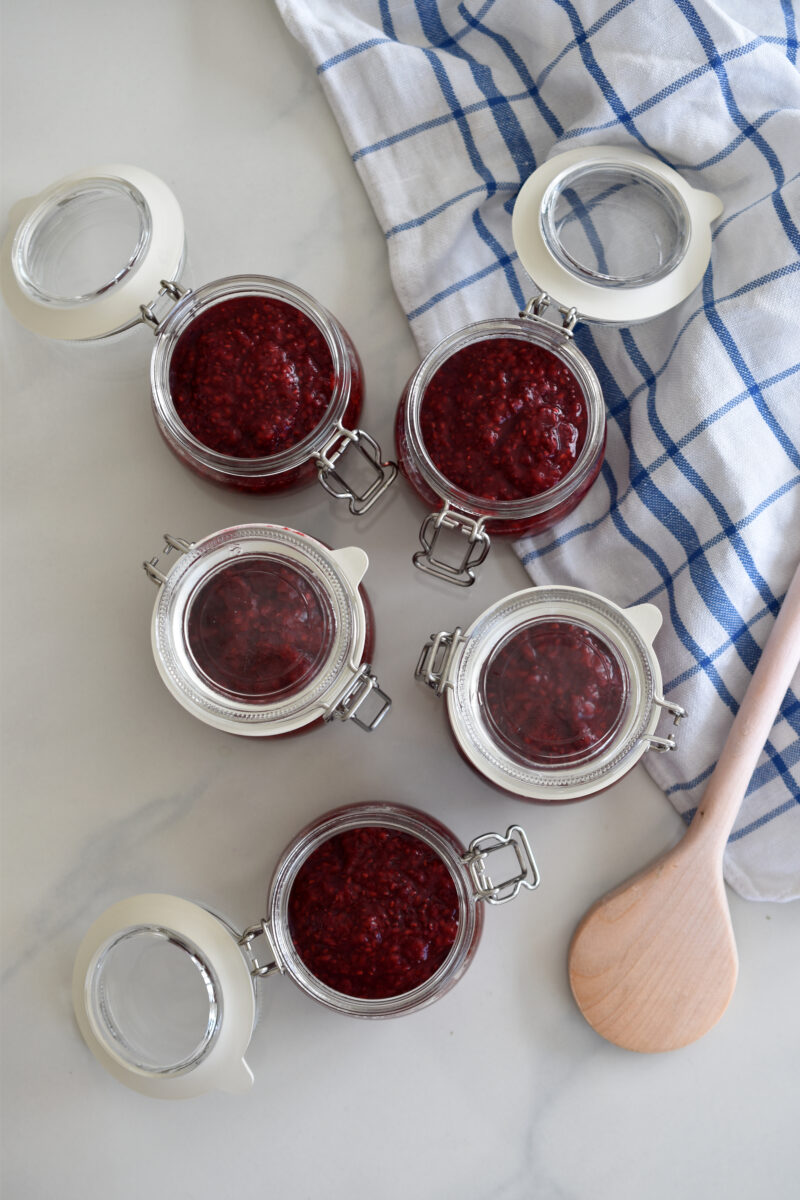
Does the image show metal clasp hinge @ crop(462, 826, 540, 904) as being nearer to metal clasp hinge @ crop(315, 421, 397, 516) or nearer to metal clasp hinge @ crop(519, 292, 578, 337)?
metal clasp hinge @ crop(315, 421, 397, 516)

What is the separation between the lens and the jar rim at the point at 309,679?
84 centimetres

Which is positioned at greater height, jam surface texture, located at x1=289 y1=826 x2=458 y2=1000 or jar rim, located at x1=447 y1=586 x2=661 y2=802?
jar rim, located at x1=447 y1=586 x2=661 y2=802

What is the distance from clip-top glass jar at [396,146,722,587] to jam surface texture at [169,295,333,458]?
0.10 meters

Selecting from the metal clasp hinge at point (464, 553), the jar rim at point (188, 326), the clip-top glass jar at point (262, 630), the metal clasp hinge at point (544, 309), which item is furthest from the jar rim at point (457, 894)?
the metal clasp hinge at point (544, 309)

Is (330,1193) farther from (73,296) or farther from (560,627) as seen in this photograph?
(73,296)

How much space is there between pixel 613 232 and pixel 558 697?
48 centimetres

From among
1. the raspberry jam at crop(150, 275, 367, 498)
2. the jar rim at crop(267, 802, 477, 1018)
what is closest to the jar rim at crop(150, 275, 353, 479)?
the raspberry jam at crop(150, 275, 367, 498)

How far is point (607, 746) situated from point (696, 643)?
6.0 inches

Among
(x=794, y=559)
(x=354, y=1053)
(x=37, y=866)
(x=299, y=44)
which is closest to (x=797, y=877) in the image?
(x=794, y=559)

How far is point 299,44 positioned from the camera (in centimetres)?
101

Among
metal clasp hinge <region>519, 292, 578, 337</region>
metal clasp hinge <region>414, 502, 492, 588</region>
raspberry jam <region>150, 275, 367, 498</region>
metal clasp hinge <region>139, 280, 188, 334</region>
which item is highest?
metal clasp hinge <region>139, 280, 188, 334</region>

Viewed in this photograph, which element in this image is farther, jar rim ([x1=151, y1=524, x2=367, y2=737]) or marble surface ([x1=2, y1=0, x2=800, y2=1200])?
marble surface ([x1=2, y1=0, x2=800, y2=1200])

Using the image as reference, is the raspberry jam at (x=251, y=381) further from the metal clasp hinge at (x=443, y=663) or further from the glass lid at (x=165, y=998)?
the glass lid at (x=165, y=998)

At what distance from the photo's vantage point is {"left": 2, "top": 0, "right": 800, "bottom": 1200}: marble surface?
947 mm
